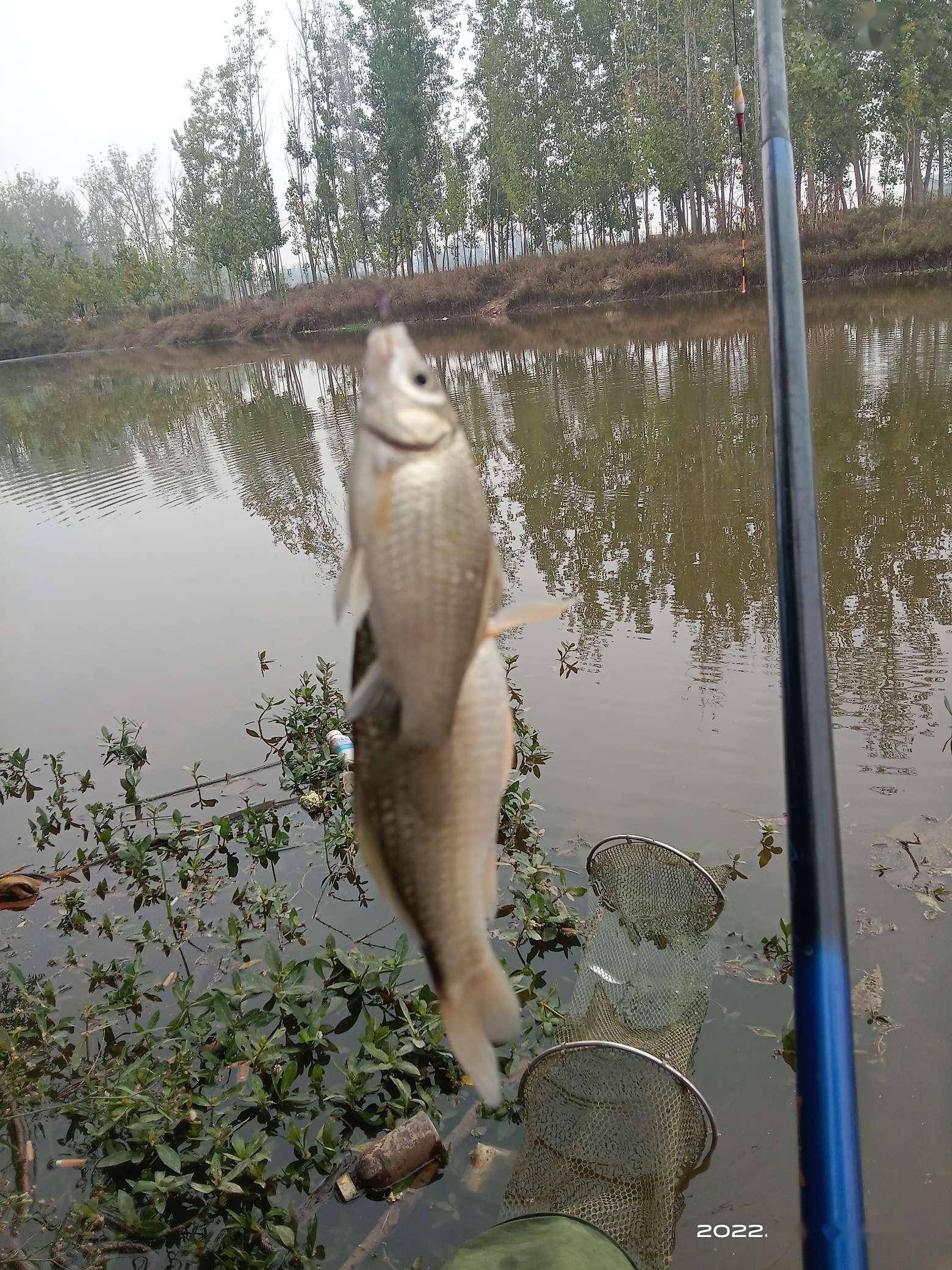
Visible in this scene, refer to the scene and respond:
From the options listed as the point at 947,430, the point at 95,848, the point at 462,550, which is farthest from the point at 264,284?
the point at 462,550

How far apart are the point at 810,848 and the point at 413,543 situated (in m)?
0.99

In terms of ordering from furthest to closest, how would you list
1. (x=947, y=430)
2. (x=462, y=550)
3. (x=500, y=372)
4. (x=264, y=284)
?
(x=264, y=284) → (x=500, y=372) → (x=947, y=430) → (x=462, y=550)

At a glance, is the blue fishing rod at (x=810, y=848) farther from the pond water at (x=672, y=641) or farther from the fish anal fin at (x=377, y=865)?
the pond water at (x=672, y=641)

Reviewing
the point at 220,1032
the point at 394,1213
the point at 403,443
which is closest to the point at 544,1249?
the point at 394,1213

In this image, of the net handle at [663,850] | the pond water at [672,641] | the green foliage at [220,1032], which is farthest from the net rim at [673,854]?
the pond water at [672,641]

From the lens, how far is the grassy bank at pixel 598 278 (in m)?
33.7

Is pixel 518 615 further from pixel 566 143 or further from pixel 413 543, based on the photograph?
pixel 566 143

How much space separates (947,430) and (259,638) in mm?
9151

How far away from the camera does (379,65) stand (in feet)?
83.3

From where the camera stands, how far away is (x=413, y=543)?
61 centimetres

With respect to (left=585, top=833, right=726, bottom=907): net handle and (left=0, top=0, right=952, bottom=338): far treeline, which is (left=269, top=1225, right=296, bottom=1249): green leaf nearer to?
(left=585, top=833, right=726, bottom=907): net handle

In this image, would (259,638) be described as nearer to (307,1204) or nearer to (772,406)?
(307,1204)

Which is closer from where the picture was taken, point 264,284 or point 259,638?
point 259,638

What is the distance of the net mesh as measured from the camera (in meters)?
2.87
